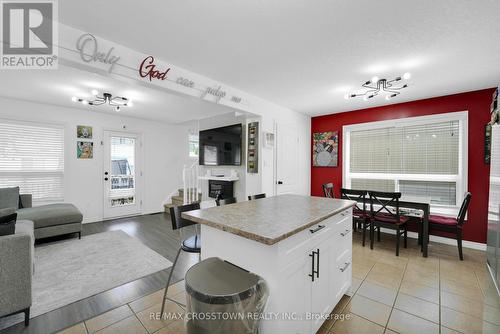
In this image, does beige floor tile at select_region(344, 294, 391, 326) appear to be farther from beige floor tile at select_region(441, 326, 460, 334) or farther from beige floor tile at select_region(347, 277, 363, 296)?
beige floor tile at select_region(441, 326, 460, 334)

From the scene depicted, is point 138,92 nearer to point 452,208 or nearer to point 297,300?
point 297,300

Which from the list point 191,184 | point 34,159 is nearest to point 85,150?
point 34,159

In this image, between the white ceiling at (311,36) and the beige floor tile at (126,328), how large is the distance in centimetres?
253

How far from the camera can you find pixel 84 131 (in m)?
4.76

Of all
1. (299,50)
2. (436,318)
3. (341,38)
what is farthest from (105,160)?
(436,318)

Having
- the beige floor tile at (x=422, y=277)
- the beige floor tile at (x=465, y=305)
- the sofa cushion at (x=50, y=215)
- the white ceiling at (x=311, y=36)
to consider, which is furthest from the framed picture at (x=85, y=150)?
the beige floor tile at (x=465, y=305)

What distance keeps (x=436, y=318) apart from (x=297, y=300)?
1.45 m

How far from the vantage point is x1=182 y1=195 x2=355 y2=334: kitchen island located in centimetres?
121

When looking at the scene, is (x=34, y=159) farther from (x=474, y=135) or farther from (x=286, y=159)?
(x=474, y=135)

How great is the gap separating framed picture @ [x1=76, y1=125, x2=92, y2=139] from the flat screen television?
2.40m

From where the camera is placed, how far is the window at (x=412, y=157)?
362 cm

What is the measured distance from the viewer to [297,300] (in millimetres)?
1348

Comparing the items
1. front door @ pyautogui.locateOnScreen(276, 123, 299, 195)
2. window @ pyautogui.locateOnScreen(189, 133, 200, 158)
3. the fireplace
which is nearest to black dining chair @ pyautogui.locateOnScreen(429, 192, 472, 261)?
front door @ pyautogui.locateOnScreen(276, 123, 299, 195)

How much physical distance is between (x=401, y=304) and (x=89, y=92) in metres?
5.08
